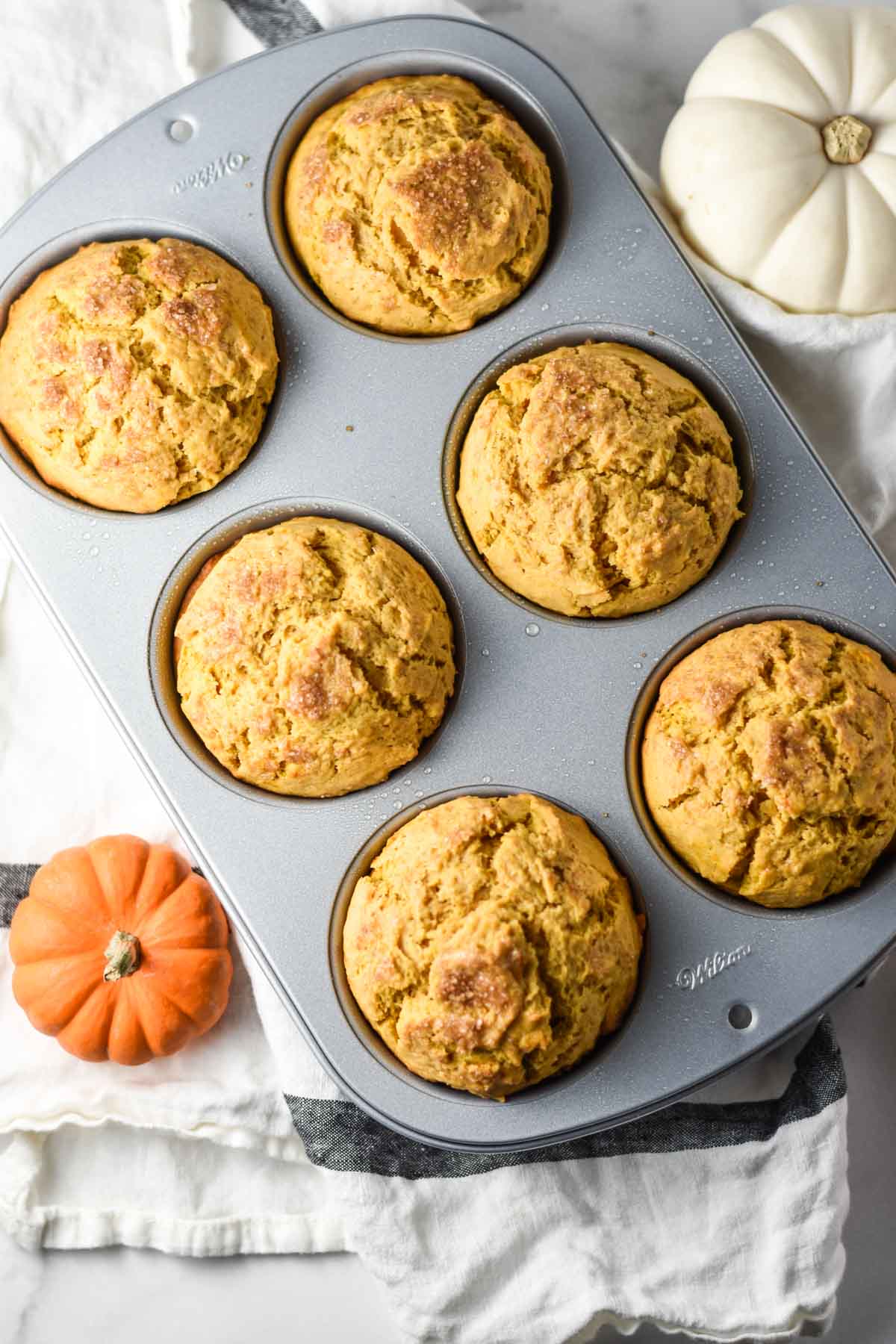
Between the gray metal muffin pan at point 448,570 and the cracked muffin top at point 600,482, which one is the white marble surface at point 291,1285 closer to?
the gray metal muffin pan at point 448,570

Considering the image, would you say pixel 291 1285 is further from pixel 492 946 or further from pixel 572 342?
pixel 572 342

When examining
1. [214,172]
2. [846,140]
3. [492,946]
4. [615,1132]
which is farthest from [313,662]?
[846,140]

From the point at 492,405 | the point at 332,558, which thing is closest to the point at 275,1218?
the point at 332,558

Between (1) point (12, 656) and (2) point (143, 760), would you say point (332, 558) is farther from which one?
(1) point (12, 656)

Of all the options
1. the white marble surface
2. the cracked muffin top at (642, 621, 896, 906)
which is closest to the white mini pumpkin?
the cracked muffin top at (642, 621, 896, 906)

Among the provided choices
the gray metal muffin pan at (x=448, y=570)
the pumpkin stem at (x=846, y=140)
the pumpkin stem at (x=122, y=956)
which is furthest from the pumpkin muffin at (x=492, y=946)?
the pumpkin stem at (x=846, y=140)
